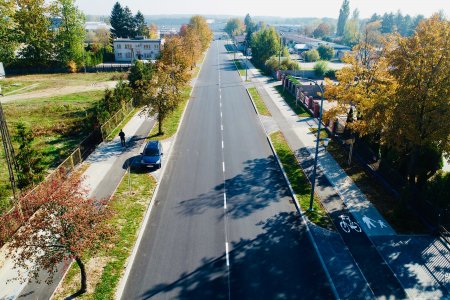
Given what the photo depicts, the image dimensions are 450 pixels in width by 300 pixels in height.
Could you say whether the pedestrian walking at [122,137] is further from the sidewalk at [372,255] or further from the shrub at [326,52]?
the shrub at [326,52]

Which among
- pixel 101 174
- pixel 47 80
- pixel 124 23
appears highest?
pixel 124 23

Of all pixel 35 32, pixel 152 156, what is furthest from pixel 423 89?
pixel 35 32

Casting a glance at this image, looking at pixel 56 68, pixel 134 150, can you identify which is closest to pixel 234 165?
pixel 134 150

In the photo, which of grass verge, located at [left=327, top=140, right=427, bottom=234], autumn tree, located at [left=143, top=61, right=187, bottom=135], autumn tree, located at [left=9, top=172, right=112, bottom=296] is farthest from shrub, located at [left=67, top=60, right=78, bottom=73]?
autumn tree, located at [left=9, top=172, right=112, bottom=296]

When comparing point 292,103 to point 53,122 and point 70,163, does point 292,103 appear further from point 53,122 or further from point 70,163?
point 70,163

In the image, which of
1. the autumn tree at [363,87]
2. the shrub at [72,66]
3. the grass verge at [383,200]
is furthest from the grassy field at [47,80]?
the grass verge at [383,200]
